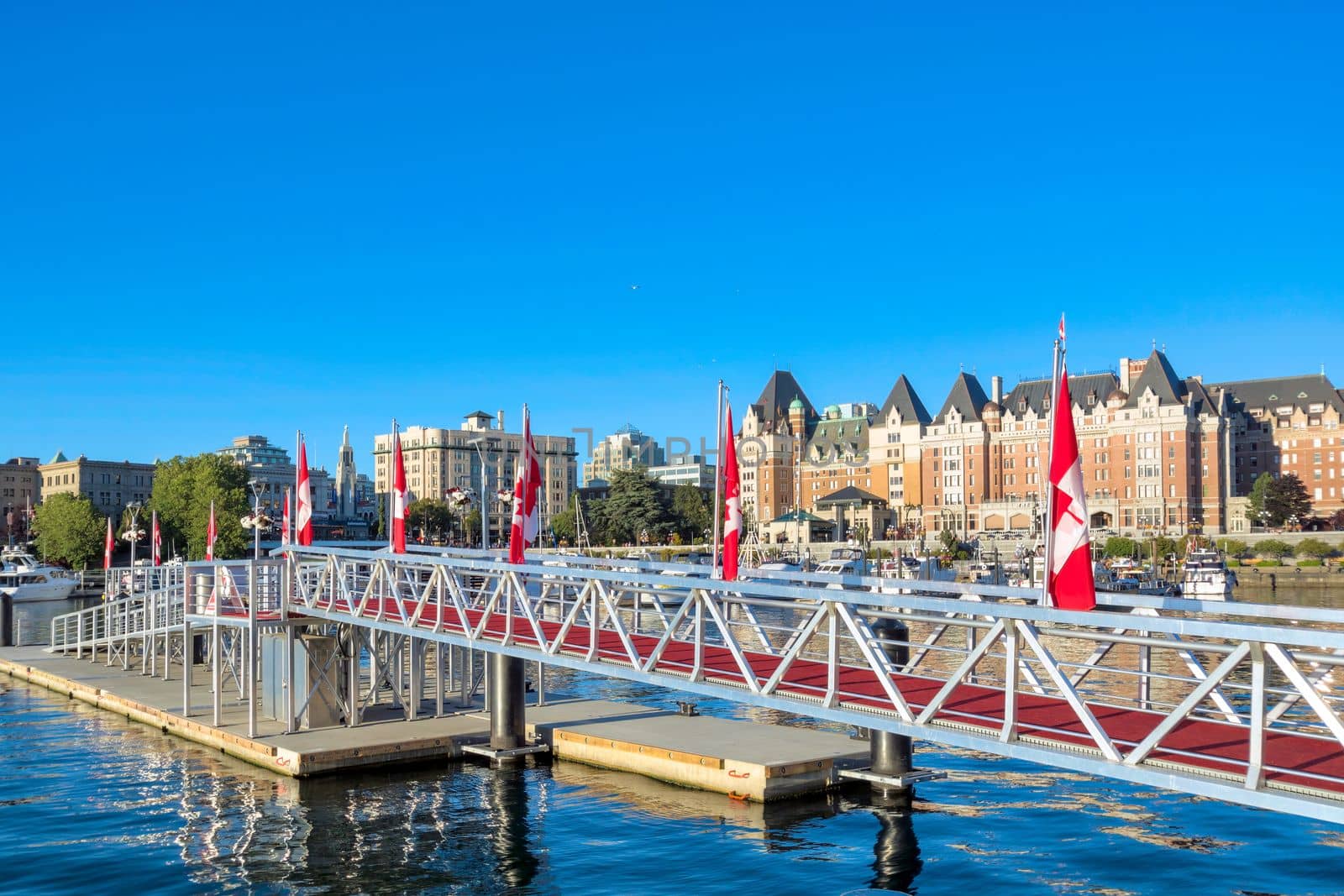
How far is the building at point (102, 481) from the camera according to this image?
601ft

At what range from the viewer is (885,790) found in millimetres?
26109

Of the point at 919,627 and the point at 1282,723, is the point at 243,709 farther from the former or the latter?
the point at 919,627

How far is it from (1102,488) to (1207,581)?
77.5 metres

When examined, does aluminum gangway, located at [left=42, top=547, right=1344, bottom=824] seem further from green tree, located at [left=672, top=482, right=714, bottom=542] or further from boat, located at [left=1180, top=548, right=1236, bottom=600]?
green tree, located at [left=672, top=482, right=714, bottom=542]

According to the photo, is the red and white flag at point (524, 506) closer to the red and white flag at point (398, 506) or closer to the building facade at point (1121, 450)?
the red and white flag at point (398, 506)

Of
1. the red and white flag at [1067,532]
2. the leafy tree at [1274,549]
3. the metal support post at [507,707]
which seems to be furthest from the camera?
the leafy tree at [1274,549]

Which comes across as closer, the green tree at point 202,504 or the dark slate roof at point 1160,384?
the green tree at point 202,504

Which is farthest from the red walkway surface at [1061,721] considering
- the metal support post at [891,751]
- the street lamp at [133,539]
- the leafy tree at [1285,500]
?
the leafy tree at [1285,500]

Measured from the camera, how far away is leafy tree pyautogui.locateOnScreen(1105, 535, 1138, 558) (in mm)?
135750

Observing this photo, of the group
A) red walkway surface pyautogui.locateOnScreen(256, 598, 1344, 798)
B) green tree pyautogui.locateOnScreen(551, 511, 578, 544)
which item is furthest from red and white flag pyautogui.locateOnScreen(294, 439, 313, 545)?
green tree pyautogui.locateOnScreen(551, 511, 578, 544)

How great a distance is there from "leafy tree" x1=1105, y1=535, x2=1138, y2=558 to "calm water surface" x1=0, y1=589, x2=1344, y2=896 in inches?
4449

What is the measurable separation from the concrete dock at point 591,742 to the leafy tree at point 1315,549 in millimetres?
117576

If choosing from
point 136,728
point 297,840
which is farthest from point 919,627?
point 297,840

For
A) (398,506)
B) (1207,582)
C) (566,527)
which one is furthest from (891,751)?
(566,527)
